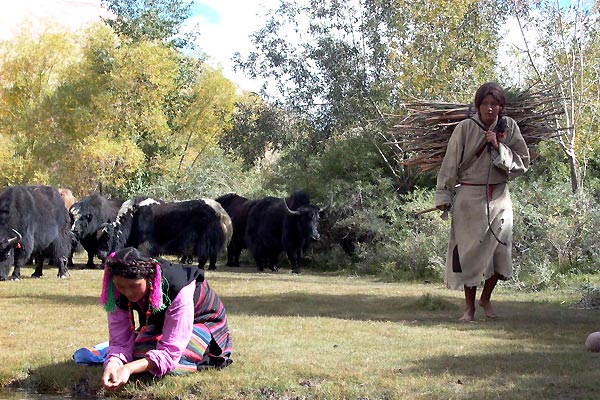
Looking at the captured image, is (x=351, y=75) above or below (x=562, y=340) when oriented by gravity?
above

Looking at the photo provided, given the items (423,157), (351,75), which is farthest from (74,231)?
(423,157)

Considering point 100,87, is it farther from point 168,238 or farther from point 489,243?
point 489,243

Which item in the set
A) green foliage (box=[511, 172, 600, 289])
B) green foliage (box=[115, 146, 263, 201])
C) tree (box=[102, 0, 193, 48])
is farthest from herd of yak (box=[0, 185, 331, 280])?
tree (box=[102, 0, 193, 48])

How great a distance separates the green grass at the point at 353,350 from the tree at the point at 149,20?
3181cm

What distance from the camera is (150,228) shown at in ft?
62.1

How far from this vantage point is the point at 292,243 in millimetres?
21078

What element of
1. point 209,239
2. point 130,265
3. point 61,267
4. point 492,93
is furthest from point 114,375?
point 209,239

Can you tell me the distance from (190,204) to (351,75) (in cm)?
647

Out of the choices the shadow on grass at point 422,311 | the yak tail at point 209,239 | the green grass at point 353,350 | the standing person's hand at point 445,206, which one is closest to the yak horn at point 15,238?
the green grass at point 353,350

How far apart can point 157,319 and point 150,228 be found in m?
12.9

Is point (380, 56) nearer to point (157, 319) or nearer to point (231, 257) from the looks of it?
point (231, 257)

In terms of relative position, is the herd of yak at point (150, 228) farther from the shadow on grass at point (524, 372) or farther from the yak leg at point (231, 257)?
the shadow on grass at point (524, 372)

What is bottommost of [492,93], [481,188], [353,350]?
[353,350]

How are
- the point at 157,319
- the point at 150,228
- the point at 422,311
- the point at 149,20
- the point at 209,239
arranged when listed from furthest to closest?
the point at 149,20
the point at 209,239
the point at 150,228
the point at 422,311
the point at 157,319
